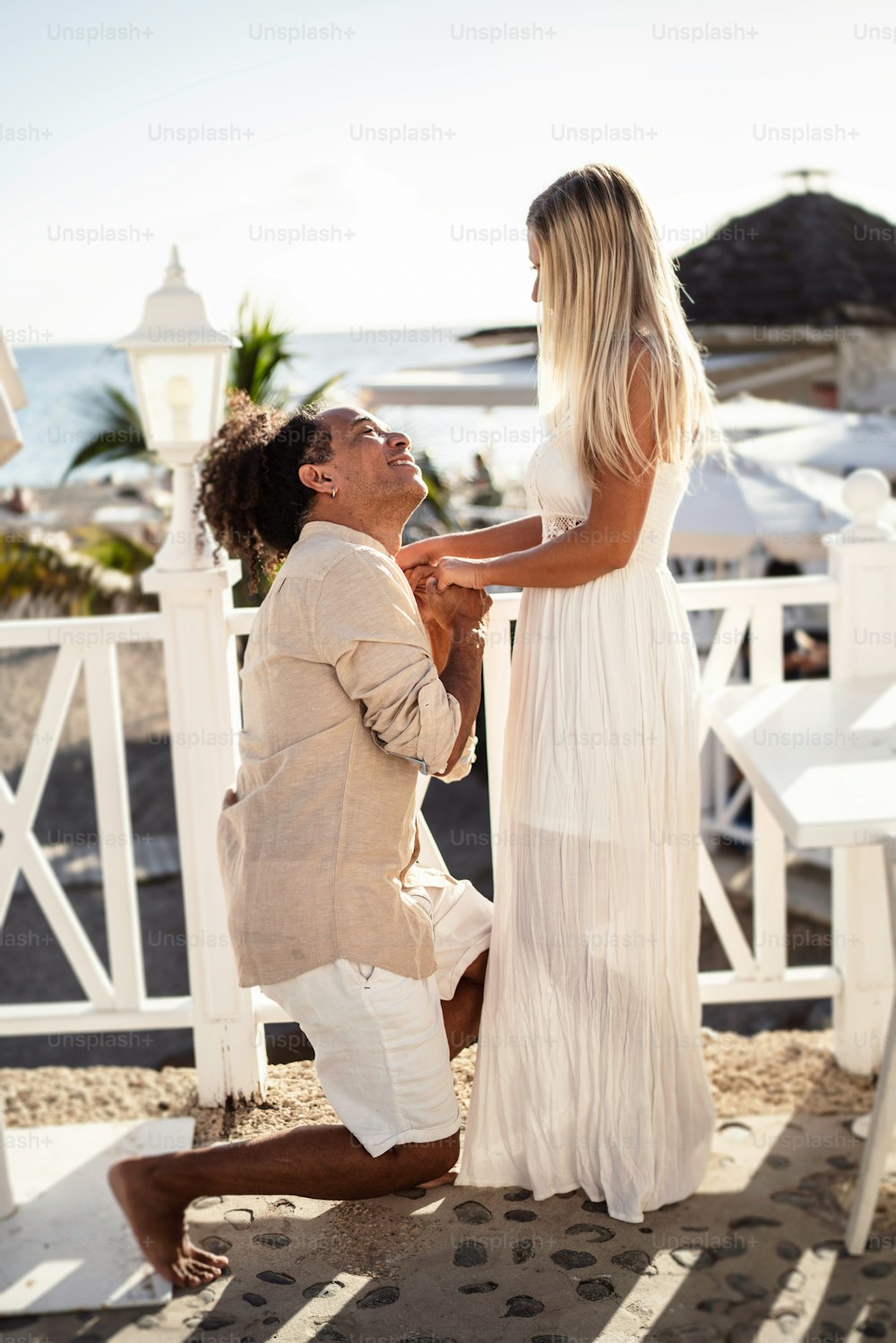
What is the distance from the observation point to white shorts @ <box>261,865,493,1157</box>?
224cm

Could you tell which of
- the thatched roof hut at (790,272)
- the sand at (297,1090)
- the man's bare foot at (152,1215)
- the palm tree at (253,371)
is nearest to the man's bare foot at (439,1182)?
the sand at (297,1090)

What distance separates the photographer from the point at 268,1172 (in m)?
2.26

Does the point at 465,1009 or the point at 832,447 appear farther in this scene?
the point at 832,447

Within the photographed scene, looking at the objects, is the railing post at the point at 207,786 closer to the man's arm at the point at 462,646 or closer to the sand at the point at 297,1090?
the sand at the point at 297,1090

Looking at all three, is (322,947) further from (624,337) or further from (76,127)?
(76,127)

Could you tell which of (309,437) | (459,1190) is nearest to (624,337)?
(309,437)

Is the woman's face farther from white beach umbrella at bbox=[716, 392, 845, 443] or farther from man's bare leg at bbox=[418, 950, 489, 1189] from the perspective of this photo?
white beach umbrella at bbox=[716, 392, 845, 443]

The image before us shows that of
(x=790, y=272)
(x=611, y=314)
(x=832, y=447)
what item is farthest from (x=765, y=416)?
(x=611, y=314)

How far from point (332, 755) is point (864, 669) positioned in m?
1.59

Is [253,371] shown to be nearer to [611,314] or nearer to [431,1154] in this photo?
[611,314]

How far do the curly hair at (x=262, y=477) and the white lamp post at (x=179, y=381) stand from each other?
0.54 m

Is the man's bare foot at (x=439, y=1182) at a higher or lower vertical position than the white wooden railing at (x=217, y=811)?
lower

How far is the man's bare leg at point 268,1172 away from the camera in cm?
226

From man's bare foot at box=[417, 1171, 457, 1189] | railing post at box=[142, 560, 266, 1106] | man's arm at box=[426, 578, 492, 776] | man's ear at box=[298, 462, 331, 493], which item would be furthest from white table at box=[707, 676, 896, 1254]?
railing post at box=[142, 560, 266, 1106]
